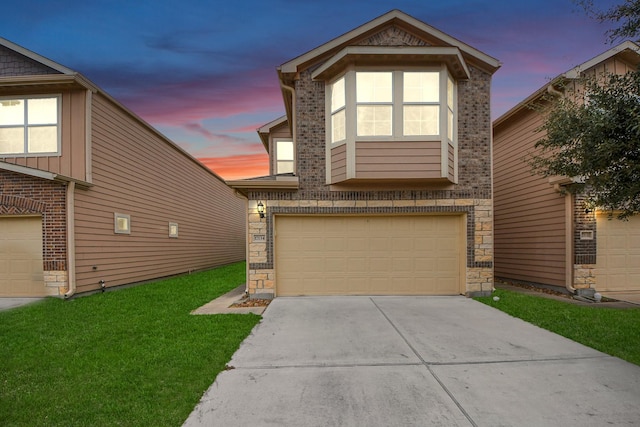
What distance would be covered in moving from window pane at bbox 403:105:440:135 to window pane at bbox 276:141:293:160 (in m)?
7.06

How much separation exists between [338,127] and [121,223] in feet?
24.4

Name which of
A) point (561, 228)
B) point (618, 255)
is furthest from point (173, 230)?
point (618, 255)

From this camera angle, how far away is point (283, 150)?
14094 mm

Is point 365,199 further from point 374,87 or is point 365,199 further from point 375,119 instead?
point 374,87

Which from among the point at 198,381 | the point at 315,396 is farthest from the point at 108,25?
the point at 315,396

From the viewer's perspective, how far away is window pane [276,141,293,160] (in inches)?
553

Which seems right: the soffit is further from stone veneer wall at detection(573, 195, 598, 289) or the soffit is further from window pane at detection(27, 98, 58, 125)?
window pane at detection(27, 98, 58, 125)

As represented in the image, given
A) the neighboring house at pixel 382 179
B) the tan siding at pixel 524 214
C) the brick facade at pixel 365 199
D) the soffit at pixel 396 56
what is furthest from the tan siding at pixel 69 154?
the tan siding at pixel 524 214

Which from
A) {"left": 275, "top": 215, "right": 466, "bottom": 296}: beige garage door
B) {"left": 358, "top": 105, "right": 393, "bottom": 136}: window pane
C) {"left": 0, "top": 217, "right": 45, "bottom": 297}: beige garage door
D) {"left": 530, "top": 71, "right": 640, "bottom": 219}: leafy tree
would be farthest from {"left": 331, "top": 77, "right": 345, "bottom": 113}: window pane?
{"left": 0, "top": 217, "right": 45, "bottom": 297}: beige garage door

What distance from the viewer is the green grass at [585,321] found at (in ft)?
15.4

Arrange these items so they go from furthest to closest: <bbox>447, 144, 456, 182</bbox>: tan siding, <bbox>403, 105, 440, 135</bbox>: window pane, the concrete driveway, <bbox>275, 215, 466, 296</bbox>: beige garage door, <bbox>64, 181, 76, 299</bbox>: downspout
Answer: <bbox>275, 215, 466, 296</bbox>: beige garage door
<bbox>64, 181, 76, 299</bbox>: downspout
<bbox>447, 144, 456, 182</bbox>: tan siding
<bbox>403, 105, 440, 135</bbox>: window pane
the concrete driveway

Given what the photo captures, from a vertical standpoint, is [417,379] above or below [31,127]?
below

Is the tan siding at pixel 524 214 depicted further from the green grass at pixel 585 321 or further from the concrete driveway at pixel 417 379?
the concrete driveway at pixel 417 379

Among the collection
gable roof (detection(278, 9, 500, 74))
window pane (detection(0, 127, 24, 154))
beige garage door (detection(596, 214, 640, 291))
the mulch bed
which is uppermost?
gable roof (detection(278, 9, 500, 74))
